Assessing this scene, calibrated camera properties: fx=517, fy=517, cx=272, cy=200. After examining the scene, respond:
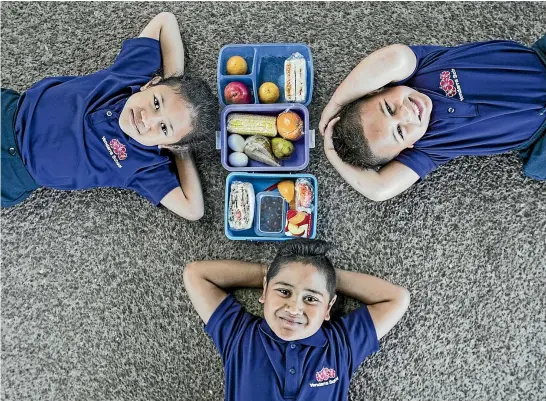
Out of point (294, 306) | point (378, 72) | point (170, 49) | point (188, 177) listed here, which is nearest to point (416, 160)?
point (378, 72)

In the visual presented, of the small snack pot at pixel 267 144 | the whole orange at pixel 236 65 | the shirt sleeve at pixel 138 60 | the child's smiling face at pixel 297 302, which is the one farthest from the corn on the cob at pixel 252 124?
the child's smiling face at pixel 297 302

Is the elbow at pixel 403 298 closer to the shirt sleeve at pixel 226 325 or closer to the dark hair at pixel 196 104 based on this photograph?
the shirt sleeve at pixel 226 325

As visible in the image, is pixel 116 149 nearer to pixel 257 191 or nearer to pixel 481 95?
pixel 257 191

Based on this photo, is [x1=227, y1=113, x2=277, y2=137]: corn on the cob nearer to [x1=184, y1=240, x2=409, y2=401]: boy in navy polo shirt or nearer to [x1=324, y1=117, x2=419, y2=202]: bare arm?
[x1=324, y1=117, x2=419, y2=202]: bare arm

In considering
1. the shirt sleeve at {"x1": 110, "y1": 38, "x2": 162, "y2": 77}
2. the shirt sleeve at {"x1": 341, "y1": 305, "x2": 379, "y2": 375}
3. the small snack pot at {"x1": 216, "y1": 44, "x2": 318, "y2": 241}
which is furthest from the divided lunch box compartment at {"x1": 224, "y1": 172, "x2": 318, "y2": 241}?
the shirt sleeve at {"x1": 110, "y1": 38, "x2": 162, "y2": 77}

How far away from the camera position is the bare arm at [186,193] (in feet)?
3.93

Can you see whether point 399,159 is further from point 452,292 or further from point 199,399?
point 199,399

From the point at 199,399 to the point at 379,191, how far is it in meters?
0.66

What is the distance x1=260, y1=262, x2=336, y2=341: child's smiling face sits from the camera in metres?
1.05

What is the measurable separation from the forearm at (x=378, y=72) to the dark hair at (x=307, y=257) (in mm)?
333

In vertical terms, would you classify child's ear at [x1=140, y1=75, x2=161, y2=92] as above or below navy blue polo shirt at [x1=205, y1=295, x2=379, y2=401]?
above

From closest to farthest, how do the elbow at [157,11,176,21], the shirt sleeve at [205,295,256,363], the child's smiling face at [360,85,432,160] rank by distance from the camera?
the child's smiling face at [360,85,432,160] < the shirt sleeve at [205,295,256,363] < the elbow at [157,11,176,21]

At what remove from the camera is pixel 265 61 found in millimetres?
1252

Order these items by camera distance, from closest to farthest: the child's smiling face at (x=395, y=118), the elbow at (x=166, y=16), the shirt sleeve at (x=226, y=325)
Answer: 1. the child's smiling face at (x=395, y=118)
2. the shirt sleeve at (x=226, y=325)
3. the elbow at (x=166, y=16)
